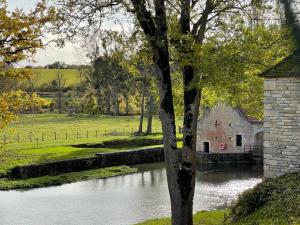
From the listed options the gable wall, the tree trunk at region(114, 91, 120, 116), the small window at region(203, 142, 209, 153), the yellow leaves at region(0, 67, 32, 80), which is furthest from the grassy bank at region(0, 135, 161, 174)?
the tree trunk at region(114, 91, 120, 116)

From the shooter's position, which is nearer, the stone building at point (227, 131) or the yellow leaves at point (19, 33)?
the yellow leaves at point (19, 33)

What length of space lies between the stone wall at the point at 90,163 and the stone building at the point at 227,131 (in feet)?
16.5

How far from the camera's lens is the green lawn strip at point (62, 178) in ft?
90.1

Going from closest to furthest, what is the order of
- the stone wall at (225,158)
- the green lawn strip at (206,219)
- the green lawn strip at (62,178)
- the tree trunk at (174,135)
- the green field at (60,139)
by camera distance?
the tree trunk at (174,135)
the green lawn strip at (206,219)
the green lawn strip at (62,178)
the green field at (60,139)
the stone wall at (225,158)

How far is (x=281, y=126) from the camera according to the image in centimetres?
1537

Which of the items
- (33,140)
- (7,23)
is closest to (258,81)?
(7,23)

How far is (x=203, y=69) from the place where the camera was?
11992mm

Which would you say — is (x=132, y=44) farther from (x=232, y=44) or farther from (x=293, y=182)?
(x=293, y=182)

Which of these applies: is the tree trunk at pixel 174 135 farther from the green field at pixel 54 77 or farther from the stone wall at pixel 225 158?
the green field at pixel 54 77

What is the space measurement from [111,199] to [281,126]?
12.0 metres

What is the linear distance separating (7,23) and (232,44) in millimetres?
6914

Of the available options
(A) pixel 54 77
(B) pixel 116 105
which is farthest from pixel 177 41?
(A) pixel 54 77

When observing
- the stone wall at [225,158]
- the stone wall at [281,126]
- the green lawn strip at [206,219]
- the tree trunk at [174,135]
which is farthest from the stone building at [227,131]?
the tree trunk at [174,135]

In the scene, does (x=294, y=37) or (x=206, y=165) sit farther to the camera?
(x=206, y=165)
